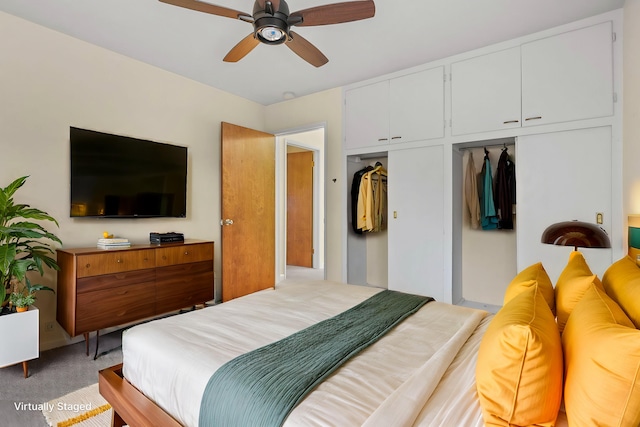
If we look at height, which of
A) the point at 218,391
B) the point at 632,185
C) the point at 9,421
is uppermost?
the point at 632,185

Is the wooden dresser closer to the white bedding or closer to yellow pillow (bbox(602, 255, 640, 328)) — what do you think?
the white bedding

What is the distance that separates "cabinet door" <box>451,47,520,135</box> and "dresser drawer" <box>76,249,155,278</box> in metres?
3.01

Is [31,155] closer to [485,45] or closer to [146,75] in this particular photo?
[146,75]

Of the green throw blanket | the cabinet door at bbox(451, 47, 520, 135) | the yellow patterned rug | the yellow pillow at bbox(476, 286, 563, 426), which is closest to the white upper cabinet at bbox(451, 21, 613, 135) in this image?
the cabinet door at bbox(451, 47, 520, 135)

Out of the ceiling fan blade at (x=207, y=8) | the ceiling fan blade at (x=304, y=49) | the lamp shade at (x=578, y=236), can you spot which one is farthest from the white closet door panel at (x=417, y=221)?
the ceiling fan blade at (x=207, y=8)

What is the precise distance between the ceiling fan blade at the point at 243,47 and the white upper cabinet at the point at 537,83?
1937 mm

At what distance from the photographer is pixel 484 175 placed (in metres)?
3.12

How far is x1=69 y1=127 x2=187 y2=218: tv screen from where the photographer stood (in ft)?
8.91

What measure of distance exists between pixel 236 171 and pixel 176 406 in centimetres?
301

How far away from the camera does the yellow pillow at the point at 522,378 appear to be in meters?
0.79

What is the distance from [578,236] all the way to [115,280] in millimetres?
3245

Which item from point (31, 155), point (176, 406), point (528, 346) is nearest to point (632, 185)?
point (528, 346)

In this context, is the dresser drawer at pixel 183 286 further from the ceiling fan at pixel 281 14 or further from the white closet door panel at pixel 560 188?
the white closet door panel at pixel 560 188

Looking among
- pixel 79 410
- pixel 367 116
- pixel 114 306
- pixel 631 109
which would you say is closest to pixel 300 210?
pixel 367 116
